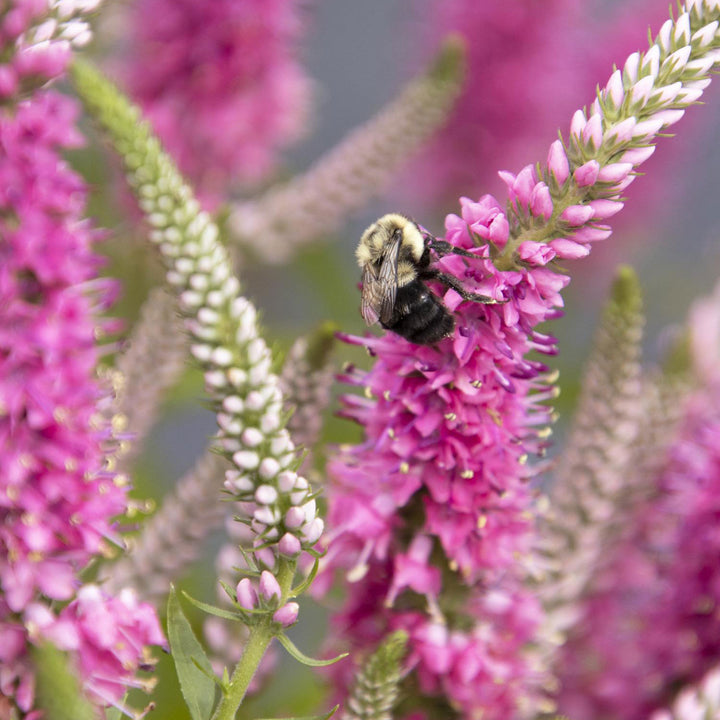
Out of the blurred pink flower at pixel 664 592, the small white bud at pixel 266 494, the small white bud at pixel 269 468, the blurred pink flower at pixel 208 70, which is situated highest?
the blurred pink flower at pixel 208 70

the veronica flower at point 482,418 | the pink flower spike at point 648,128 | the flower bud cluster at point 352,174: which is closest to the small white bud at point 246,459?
the veronica flower at point 482,418

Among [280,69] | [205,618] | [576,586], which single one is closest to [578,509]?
[576,586]

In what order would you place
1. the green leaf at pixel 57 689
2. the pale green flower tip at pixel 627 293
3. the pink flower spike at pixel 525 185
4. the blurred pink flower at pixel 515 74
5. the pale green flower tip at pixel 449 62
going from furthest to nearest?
the blurred pink flower at pixel 515 74 → the pale green flower tip at pixel 449 62 → the pale green flower tip at pixel 627 293 → the pink flower spike at pixel 525 185 → the green leaf at pixel 57 689

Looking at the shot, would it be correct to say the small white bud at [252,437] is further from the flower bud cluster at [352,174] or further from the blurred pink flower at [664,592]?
the flower bud cluster at [352,174]

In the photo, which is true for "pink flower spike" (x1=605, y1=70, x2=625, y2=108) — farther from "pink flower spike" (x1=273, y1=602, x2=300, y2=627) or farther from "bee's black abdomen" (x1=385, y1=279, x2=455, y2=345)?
"pink flower spike" (x1=273, y1=602, x2=300, y2=627)

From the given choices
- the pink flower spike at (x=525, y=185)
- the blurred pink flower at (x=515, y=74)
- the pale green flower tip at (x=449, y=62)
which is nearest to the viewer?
the pink flower spike at (x=525, y=185)

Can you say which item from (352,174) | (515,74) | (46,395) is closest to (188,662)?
(46,395)

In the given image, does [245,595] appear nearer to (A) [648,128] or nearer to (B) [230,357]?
(B) [230,357]

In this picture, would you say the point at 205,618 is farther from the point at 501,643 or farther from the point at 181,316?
the point at 181,316

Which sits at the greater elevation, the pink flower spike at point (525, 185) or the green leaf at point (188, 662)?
the pink flower spike at point (525, 185)
